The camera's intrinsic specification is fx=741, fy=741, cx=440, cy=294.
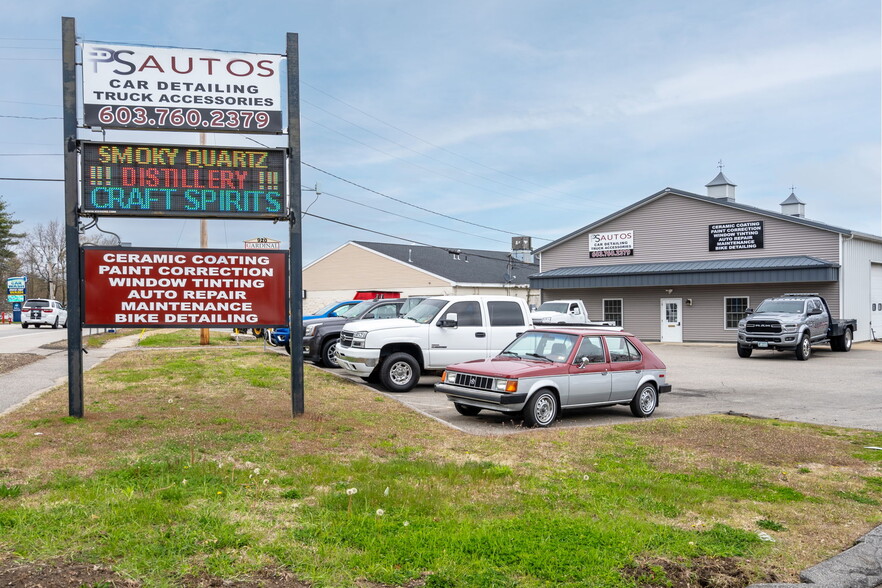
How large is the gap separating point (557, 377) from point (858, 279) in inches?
1054

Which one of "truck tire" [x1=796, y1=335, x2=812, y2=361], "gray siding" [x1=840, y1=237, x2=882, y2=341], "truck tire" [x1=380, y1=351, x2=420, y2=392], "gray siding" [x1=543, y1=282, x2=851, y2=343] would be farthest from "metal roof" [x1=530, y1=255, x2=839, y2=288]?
"truck tire" [x1=380, y1=351, x2=420, y2=392]

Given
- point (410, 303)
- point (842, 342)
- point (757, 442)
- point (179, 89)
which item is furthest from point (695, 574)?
point (842, 342)

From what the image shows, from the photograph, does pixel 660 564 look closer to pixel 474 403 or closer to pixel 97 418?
pixel 474 403

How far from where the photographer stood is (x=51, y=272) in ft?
299

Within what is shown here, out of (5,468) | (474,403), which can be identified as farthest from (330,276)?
(5,468)

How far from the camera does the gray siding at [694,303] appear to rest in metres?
32.5

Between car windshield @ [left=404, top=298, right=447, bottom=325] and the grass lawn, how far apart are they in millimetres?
4949

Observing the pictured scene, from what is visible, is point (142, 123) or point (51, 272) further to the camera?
point (51, 272)

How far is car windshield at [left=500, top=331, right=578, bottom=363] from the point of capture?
37.8 ft

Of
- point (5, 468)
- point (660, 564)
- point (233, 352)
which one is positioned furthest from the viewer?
point (233, 352)

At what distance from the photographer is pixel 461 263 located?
53.3 metres

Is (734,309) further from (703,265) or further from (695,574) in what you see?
(695,574)

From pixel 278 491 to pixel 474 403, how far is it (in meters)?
5.03

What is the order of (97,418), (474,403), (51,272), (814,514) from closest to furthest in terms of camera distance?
1. (814,514)
2. (97,418)
3. (474,403)
4. (51,272)
